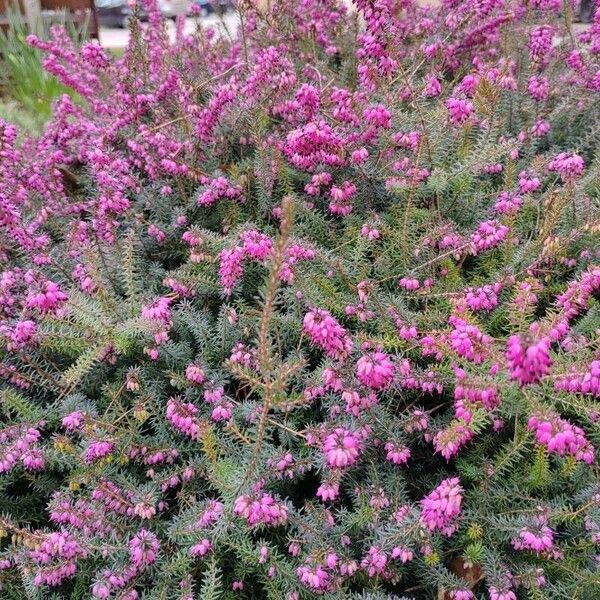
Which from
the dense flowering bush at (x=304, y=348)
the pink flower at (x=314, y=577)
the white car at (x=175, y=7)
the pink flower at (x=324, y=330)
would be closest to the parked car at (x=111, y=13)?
the white car at (x=175, y=7)

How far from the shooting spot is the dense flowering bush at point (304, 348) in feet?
Answer: 5.44

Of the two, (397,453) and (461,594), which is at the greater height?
(397,453)

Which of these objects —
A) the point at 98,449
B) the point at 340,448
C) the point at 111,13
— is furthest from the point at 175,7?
the point at 111,13

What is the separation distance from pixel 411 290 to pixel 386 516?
0.78 meters

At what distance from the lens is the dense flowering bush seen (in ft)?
5.44

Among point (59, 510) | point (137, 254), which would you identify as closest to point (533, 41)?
point (137, 254)

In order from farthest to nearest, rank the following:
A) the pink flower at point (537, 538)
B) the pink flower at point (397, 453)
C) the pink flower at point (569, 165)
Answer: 1. the pink flower at point (569, 165)
2. the pink flower at point (397, 453)
3. the pink flower at point (537, 538)

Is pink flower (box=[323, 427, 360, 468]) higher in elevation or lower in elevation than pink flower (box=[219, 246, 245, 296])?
lower

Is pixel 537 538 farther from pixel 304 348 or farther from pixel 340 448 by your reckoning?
pixel 304 348

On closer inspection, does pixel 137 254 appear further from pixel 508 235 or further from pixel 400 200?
pixel 508 235

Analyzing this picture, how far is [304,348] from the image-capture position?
209 centimetres

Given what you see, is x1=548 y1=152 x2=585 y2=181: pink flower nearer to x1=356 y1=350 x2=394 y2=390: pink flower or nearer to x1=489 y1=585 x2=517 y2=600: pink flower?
x1=356 y1=350 x2=394 y2=390: pink flower

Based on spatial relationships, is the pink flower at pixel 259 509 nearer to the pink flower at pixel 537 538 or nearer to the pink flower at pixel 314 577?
the pink flower at pixel 314 577

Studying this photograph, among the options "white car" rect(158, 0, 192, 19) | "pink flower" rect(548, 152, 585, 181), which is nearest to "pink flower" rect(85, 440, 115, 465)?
"pink flower" rect(548, 152, 585, 181)
